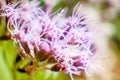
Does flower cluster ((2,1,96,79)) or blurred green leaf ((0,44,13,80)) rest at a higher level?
flower cluster ((2,1,96,79))

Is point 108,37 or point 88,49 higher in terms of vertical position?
point 108,37

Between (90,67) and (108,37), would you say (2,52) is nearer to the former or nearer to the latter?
(90,67)

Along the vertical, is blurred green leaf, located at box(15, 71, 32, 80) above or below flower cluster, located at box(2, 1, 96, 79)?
below

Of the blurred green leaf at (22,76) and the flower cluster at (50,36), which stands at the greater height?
the flower cluster at (50,36)

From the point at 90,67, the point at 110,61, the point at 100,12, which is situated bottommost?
the point at 90,67

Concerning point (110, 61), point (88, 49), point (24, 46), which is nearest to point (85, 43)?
point (88, 49)

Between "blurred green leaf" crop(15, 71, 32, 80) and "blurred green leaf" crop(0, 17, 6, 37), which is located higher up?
"blurred green leaf" crop(0, 17, 6, 37)

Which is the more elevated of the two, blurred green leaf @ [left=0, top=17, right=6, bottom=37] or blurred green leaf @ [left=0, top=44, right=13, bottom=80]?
blurred green leaf @ [left=0, top=17, right=6, bottom=37]

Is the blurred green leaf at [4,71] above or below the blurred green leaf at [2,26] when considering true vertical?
below
